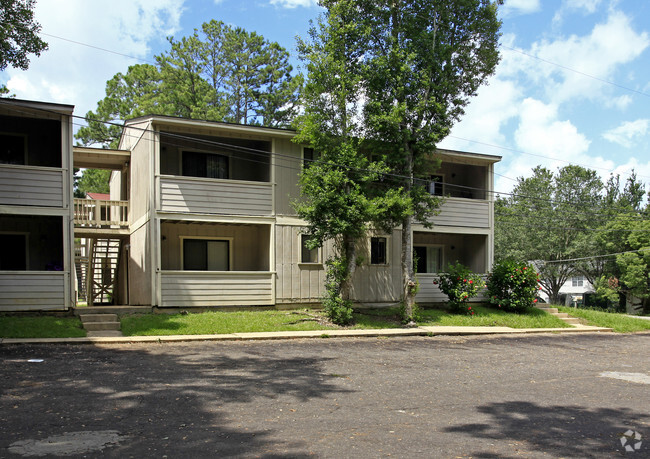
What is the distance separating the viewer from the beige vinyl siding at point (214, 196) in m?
18.1

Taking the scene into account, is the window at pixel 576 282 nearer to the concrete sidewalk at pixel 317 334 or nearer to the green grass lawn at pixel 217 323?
the concrete sidewalk at pixel 317 334

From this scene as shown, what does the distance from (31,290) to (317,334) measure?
8.26m

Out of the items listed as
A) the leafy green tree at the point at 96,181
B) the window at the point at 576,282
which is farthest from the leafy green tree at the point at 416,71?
the window at the point at 576,282

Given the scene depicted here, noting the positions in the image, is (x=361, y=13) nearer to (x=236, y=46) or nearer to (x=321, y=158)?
(x=321, y=158)

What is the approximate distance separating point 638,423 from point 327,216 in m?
11.3

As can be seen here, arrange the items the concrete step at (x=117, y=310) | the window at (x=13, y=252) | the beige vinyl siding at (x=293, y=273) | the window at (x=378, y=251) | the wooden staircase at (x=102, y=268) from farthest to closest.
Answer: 1. the wooden staircase at (x=102, y=268)
2. the window at (x=378, y=251)
3. the beige vinyl siding at (x=293, y=273)
4. the window at (x=13, y=252)
5. the concrete step at (x=117, y=310)

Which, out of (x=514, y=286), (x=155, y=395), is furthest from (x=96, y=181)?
(x=155, y=395)

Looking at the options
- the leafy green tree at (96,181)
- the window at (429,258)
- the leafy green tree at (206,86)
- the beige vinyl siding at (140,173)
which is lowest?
the window at (429,258)

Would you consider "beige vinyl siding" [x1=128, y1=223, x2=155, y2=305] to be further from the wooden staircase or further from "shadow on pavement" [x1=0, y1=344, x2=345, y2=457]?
"shadow on pavement" [x1=0, y1=344, x2=345, y2=457]

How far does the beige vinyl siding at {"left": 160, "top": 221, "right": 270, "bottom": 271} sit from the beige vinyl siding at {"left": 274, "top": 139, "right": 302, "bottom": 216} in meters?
0.98

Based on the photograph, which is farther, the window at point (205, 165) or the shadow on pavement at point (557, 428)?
the window at point (205, 165)

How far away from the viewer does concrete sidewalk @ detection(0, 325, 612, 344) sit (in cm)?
1324

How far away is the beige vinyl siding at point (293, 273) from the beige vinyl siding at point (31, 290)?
6814 mm

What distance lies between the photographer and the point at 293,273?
1969cm
